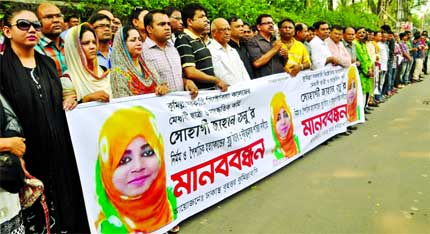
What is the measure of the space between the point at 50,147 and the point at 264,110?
8.83 feet

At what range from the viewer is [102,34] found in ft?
12.4

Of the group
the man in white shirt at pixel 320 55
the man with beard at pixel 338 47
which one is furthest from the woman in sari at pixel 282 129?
the man with beard at pixel 338 47

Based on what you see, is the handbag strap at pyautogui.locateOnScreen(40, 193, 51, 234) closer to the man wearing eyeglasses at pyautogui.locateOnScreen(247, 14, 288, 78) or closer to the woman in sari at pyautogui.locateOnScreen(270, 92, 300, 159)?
the woman in sari at pyautogui.locateOnScreen(270, 92, 300, 159)

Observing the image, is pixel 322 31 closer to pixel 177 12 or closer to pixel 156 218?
pixel 177 12

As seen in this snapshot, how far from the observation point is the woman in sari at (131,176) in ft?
9.79

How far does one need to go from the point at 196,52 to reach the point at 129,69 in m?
1.00

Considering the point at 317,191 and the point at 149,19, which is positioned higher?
the point at 149,19

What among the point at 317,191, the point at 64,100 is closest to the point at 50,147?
the point at 64,100

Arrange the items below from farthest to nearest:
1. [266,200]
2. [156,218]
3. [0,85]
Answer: [266,200]
[156,218]
[0,85]

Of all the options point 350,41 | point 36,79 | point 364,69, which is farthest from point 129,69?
point 364,69

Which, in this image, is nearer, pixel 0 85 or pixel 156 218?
pixel 0 85

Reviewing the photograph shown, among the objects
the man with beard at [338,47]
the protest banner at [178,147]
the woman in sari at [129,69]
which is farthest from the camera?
the man with beard at [338,47]

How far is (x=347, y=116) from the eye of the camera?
710cm

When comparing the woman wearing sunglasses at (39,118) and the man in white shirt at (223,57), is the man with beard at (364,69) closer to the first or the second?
the man in white shirt at (223,57)
